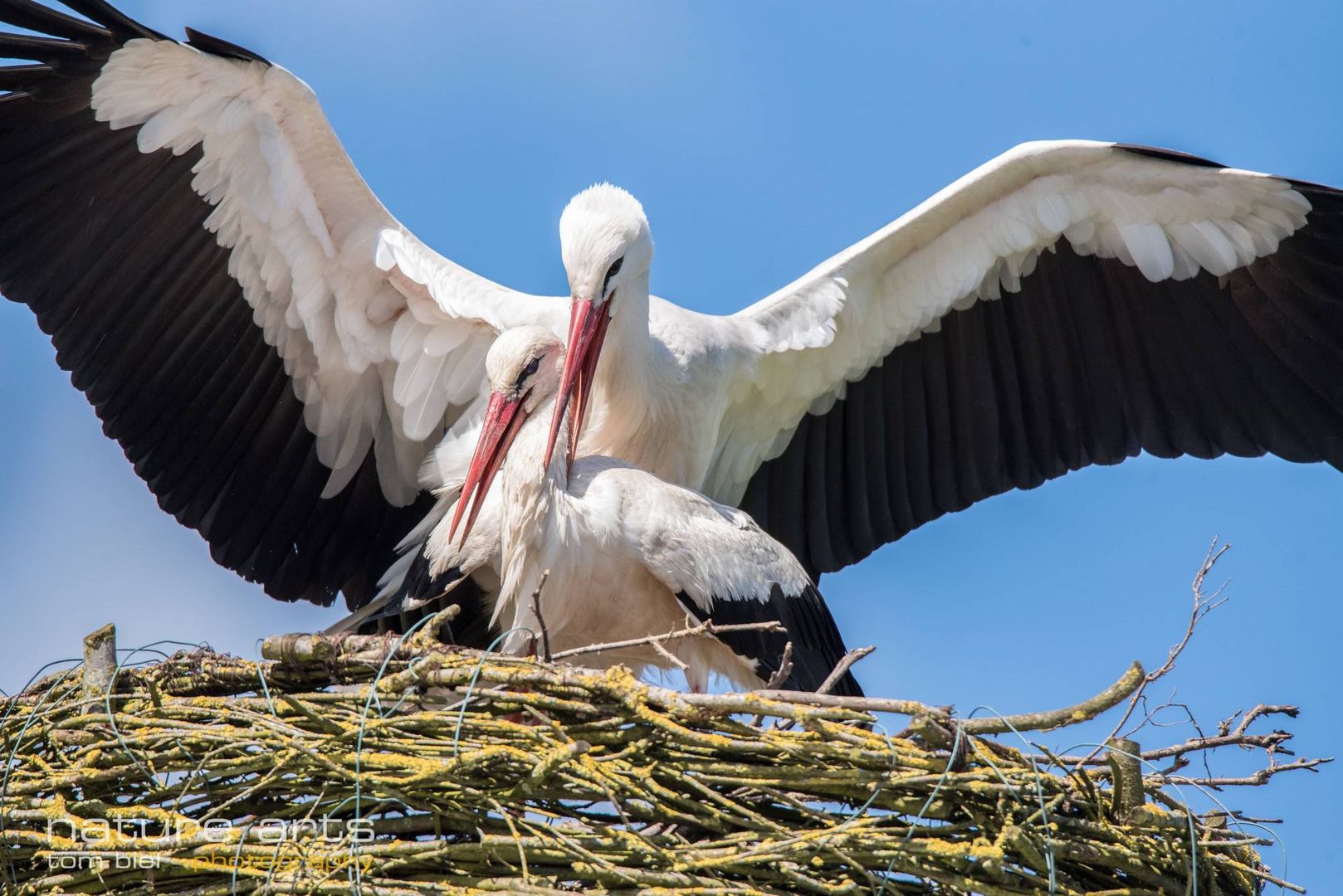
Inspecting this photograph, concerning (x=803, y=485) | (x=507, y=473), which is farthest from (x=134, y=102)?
(x=803, y=485)

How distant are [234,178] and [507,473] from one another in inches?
63.3

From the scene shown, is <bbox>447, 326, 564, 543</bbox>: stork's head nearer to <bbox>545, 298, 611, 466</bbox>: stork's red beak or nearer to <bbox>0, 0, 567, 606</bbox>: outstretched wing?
<bbox>545, 298, 611, 466</bbox>: stork's red beak

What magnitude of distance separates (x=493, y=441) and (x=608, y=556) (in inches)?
24.1

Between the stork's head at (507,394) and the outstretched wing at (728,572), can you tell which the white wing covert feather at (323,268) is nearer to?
the stork's head at (507,394)

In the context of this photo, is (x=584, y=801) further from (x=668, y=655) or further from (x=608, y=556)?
(x=608, y=556)

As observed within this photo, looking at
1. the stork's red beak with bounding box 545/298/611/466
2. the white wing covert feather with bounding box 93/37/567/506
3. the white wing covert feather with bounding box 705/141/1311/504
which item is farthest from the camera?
the white wing covert feather with bounding box 705/141/1311/504

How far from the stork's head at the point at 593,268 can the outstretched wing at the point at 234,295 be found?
1.09ft

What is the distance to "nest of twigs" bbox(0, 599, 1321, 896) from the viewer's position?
397 cm

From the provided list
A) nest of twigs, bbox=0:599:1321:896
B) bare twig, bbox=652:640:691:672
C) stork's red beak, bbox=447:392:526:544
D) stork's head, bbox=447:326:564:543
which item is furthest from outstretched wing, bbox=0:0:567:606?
nest of twigs, bbox=0:599:1321:896

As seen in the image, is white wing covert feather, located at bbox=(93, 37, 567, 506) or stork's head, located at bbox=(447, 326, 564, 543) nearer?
stork's head, located at bbox=(447, 326, 564, 543)

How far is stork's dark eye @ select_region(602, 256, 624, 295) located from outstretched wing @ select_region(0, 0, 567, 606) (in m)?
0.35

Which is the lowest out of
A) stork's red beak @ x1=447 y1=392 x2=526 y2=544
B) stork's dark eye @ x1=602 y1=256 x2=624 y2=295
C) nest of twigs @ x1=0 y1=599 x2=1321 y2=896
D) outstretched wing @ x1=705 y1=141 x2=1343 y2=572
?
nest of twigs @ x1=0 y1=599 x2=1321 y2=896

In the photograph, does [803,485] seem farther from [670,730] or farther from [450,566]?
[670,730]

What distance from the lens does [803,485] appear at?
286 inches
